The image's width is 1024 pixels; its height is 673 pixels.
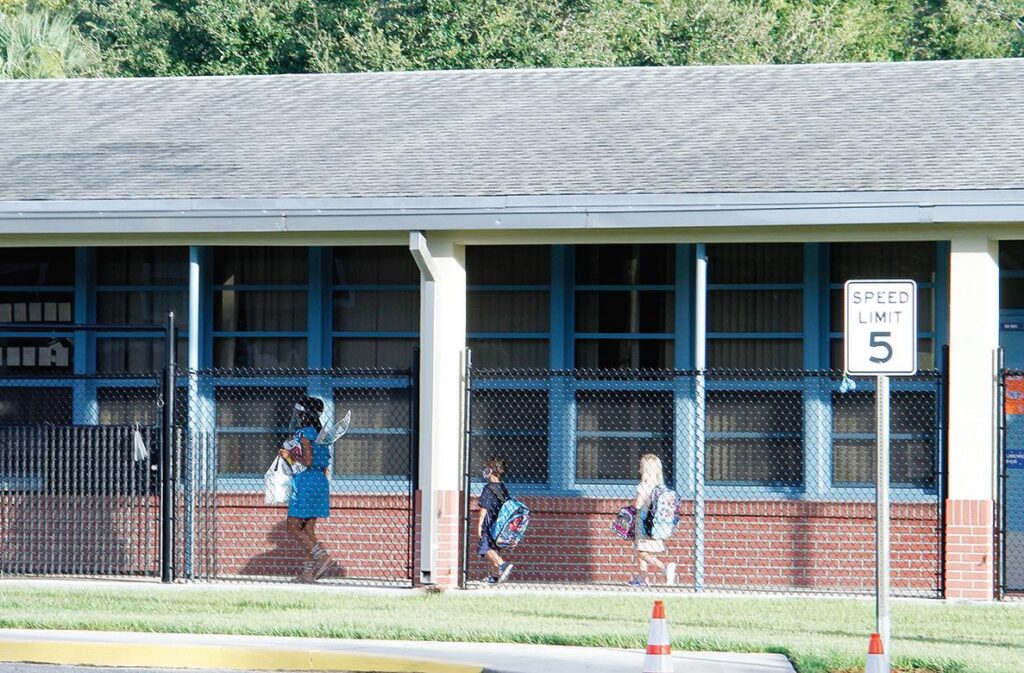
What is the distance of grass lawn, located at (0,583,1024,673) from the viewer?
9.86 meters

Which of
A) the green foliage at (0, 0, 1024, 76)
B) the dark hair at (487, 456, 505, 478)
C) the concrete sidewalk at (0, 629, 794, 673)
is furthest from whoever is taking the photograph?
the green foliage at (0, 0, 1024, 76)

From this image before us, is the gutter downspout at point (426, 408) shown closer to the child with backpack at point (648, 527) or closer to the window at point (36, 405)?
the child with backpack at point (648, 527)

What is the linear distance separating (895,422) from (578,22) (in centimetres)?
1896

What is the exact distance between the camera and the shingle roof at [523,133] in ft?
43.5

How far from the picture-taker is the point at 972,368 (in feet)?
40.6

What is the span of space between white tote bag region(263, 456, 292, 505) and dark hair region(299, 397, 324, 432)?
1.34ft

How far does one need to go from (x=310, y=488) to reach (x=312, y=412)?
69 centimetres

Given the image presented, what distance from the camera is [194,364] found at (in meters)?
14.0

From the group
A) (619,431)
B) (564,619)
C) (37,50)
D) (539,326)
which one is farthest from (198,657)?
(37,50)

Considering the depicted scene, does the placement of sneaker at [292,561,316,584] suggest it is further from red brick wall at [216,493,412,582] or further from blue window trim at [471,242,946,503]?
blue window trim at [471,242,946,503]

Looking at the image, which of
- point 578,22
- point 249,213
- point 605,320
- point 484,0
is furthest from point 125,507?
point 578,22

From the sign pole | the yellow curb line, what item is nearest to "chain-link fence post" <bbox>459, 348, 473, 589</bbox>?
the yellow curb line

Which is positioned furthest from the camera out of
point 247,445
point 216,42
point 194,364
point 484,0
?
point 216,42

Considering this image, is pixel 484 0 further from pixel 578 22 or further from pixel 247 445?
pixel 247 445
